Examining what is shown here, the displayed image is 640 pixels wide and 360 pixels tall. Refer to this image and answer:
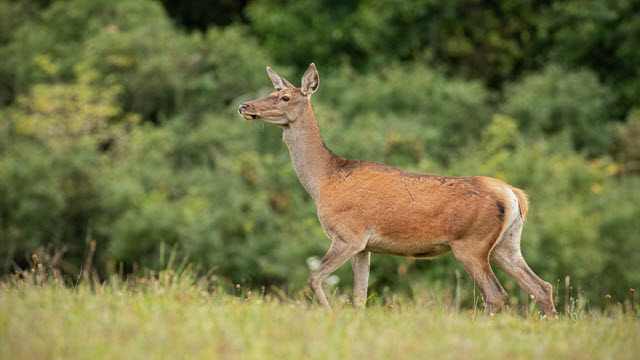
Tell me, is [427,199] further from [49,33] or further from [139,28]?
[49,33]

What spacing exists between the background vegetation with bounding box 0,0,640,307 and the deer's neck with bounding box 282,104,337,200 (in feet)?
31.5

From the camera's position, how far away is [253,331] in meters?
5.65

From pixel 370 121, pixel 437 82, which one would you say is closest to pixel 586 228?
pixel 370 121

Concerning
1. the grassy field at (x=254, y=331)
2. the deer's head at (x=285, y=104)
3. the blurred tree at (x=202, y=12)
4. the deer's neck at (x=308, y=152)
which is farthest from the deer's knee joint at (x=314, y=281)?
the blurred tree at (x=202, y=12)

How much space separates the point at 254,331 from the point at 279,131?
21.0 meters

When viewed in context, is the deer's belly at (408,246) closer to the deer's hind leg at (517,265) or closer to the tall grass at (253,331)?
the deer's hind leg at (517,265)

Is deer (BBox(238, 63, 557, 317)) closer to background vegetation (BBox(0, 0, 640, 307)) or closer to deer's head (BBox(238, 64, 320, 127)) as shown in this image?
deer's head (BBox(238, 64, 320, 127))

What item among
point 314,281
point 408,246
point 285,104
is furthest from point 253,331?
point 285,104

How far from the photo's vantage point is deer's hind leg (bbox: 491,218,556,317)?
8.60 meters

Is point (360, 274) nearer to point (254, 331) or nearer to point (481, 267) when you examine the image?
point (481, 267)

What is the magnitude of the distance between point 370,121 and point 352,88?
12.4ft

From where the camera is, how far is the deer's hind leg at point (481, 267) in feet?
27.6

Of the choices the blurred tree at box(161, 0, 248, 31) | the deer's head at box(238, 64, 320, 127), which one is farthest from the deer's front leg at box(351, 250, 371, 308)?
the blurred tree at box(161, 0, 248, 31)

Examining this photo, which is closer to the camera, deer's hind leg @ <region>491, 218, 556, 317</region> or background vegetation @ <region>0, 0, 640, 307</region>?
deer's hind leg @ <region>491, 218, 556, 317</region>
